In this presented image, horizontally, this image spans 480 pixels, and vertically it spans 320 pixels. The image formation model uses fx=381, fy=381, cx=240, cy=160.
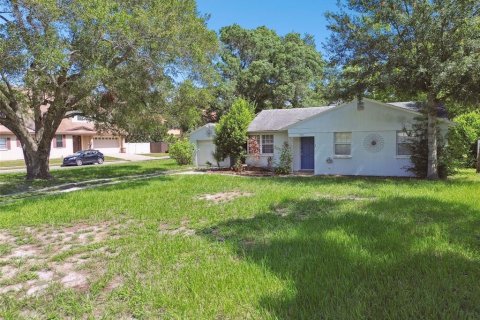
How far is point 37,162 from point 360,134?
1531 cm

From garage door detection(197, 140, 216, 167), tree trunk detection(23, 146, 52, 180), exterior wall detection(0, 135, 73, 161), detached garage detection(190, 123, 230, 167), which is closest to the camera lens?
tree trunk detection(23, 146, 52, 180)

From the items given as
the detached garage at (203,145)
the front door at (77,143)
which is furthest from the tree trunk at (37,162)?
the front door at (77,143)

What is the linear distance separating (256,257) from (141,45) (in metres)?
10.8

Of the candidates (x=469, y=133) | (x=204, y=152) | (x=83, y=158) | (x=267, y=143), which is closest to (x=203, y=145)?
(x=204, y=152)

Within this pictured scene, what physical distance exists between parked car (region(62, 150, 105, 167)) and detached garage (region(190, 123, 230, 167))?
437 inches

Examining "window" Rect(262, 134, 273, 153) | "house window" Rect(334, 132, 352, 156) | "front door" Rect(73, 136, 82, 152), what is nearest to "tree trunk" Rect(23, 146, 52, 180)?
"window" Rect(262, 134, 273, 153)

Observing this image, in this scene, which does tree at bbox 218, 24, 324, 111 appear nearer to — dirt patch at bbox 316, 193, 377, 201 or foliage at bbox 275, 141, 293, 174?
foliage at bbox 275, 141, 293, 174

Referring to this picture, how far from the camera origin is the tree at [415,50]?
1289 cm

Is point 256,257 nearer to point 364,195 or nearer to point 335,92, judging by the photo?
point 364,195

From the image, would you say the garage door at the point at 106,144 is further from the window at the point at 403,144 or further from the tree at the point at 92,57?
the window at the point at 403,144

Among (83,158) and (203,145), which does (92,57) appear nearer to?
(203,145)

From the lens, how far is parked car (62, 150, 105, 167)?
102ft

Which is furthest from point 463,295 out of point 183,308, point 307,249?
point 183,308

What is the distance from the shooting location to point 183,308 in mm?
4059
